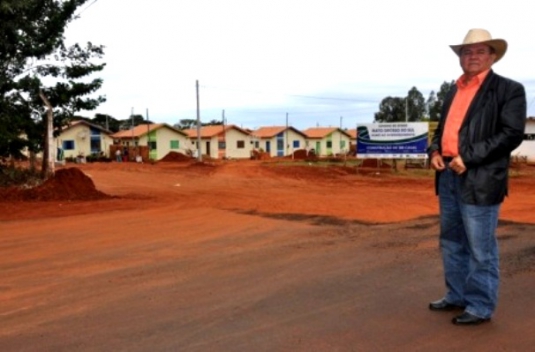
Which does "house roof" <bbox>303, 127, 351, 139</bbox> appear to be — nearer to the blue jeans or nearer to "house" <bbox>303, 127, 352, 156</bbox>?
"house" <bbox>303, 127, 352, 156</bbox>

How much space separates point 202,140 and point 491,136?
6539 centimetres

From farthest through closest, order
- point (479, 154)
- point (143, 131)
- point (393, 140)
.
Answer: point (143, 131) → point (393, 140) → point (479, 154)

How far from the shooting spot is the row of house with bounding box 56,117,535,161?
199 feet

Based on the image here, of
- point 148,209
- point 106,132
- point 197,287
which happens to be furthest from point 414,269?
point 106,132

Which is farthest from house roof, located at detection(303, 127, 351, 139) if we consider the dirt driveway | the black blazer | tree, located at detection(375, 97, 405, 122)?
the black blazer

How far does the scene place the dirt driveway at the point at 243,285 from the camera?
393 centimetres

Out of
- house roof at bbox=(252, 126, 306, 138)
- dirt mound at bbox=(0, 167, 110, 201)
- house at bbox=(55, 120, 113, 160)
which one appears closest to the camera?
dirt mound at bbox=(0, 167, 110, 201)

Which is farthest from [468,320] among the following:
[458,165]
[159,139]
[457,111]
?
[159,139]

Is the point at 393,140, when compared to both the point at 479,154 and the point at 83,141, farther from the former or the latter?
the point at 83,141

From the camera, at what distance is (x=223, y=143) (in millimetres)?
68750

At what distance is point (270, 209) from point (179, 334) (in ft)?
24.5

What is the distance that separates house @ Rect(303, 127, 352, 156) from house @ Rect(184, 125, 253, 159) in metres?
13.6

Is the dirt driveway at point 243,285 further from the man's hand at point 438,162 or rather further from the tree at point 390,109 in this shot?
the tree at point 390,109

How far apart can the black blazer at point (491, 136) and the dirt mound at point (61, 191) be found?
1165 cm
